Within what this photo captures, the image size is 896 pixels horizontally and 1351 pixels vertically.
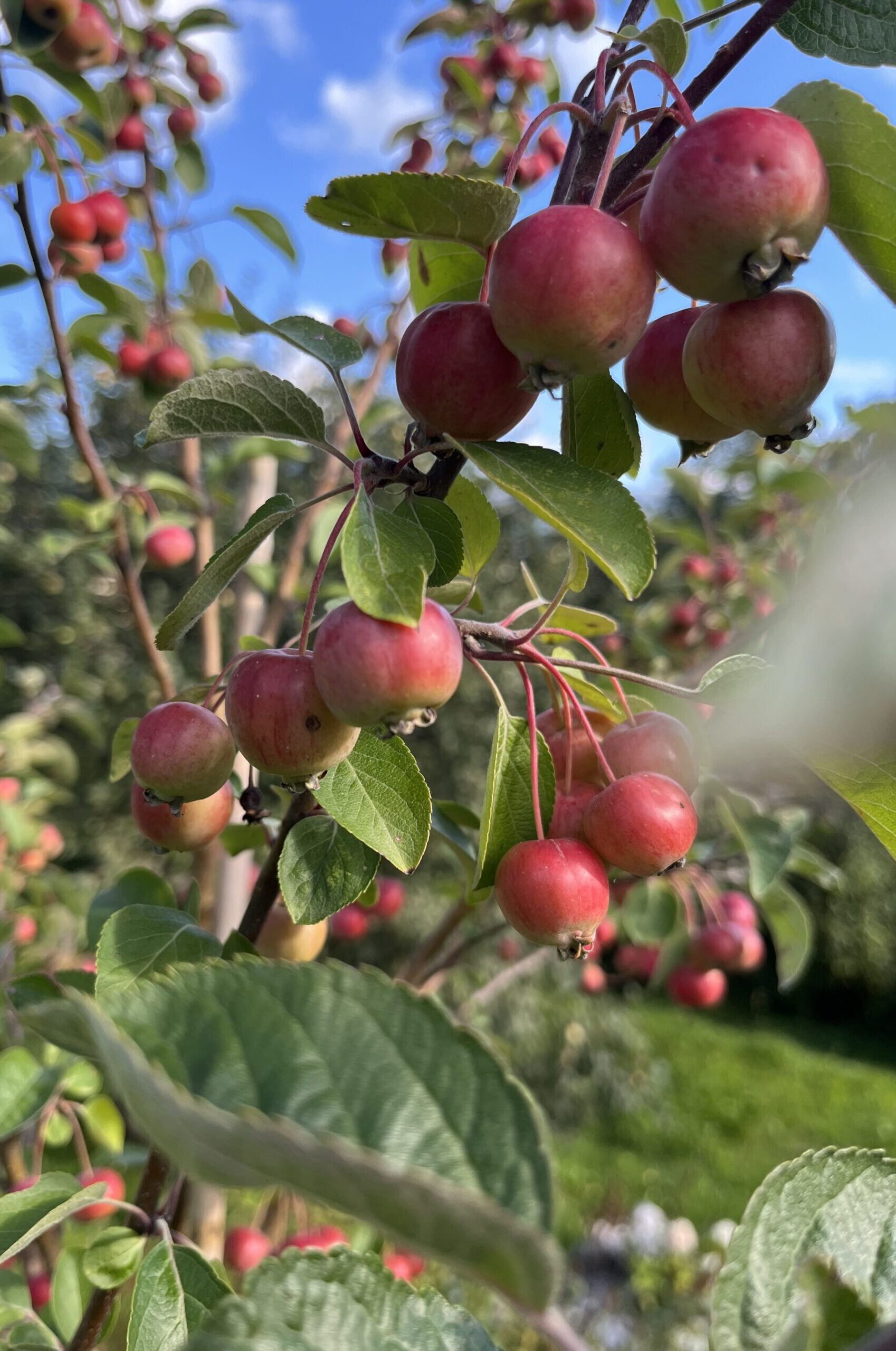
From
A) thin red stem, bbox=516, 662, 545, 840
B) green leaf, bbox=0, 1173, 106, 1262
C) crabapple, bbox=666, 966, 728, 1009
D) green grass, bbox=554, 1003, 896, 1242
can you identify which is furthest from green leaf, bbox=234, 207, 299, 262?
green grass, bbox=554, 1003, 896, 1242

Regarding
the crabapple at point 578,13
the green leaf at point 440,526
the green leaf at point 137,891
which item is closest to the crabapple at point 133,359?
the crabapple at point 578,13

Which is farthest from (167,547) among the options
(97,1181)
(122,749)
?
(97,1181)

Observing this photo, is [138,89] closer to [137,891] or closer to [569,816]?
[137,891]

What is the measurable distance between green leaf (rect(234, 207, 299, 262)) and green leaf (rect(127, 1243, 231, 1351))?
5.74 feet

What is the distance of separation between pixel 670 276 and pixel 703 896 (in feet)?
5.69

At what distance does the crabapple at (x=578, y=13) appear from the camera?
2.07m

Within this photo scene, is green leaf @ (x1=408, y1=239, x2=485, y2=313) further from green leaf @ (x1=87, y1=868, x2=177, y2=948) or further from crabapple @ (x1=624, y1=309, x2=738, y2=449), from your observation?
green leaf @ (x1=87, y1=868, x2=177, y2=948)

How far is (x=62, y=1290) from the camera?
42.4 inches

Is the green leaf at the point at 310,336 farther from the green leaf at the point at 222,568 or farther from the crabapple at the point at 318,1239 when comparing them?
the crabapple at the point at 318,1239

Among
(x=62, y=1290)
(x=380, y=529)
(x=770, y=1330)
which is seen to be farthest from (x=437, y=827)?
(x=62, y=1290)

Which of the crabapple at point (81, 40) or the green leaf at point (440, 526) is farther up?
the crabapple at point (81, 40)

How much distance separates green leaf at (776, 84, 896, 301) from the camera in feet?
1.73

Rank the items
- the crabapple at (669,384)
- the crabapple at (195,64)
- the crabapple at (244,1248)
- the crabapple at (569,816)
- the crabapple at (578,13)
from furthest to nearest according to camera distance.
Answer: the crabapple at (195,64), the crabapple at (578,13), the crabapple at (244,1248), the crabapple at (569,816), the crabapple at (669,384)

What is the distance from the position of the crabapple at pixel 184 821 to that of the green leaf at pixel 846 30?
2.31ft
